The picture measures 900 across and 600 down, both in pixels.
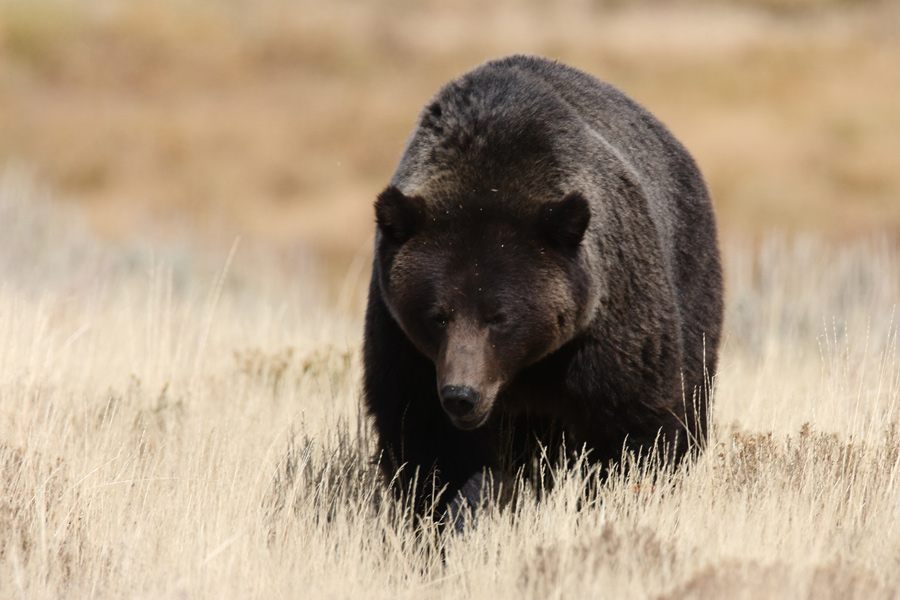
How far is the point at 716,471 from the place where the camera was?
5031mm

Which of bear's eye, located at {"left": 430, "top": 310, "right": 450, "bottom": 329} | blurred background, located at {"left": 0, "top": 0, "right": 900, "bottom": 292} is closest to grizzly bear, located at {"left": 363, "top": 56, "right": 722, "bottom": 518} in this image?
bear's eye, located at {"left": 430, "top": 310, "right": 450, "bottom": 329}

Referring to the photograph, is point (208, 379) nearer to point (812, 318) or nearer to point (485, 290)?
point (485, 290)

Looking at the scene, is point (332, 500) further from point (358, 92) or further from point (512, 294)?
point (358, 92)

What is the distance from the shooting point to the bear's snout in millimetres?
4102

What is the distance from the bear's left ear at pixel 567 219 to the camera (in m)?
4.26

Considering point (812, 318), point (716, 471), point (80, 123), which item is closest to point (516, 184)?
point (716, 471)

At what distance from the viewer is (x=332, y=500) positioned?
514cm

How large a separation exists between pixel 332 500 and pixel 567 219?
6.30ft

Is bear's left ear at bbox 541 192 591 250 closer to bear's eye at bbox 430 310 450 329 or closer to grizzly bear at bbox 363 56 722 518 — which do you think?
grizzly bear at bbox 363 56 722 518

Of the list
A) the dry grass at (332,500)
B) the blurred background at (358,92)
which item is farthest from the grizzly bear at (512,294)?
the blurred background at (358,92)

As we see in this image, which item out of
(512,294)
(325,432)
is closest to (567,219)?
(512,294)

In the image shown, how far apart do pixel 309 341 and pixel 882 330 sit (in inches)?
186

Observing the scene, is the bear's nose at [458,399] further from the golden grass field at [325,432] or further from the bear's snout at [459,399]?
the golden grass field at [325,432]

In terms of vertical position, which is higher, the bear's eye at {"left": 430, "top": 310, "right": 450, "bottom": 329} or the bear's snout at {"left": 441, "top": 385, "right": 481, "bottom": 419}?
the bear's eye at {"left": 430, "top": 310, "right": 450, "bottom": 329}
